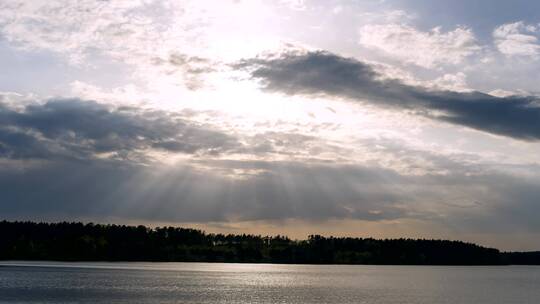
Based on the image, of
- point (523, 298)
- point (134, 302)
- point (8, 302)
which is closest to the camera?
point (8, 302)

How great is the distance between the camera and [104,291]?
4985 inches

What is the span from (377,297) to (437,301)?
12630 millimetres

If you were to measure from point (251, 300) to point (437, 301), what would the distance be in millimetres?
37799

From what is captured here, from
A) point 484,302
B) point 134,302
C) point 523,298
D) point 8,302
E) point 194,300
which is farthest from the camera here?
point 523,298

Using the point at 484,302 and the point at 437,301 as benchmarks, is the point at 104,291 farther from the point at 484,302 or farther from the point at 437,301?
the point at 484,302

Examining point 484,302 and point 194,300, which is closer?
point 194,300

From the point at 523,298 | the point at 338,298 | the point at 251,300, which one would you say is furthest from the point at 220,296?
the point at 523,298

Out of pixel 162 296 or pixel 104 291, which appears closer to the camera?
pixel 162 296

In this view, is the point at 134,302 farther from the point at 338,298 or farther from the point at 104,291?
the point at 338,298

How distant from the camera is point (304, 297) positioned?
126 metres

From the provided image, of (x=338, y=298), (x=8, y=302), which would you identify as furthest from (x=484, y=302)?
Answer: (x=8, y=302)

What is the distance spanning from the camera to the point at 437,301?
123 m

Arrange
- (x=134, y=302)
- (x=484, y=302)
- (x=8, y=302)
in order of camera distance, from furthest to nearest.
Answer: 1. (x=484, y=302)
2. (x=134, y=302)
3. (x=8, y=302)

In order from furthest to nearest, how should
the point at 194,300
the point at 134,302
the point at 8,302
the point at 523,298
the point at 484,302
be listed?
the point at 523,298
the point at 484,302
the point at 194,300
the point at 134,302
the point at 8,302
